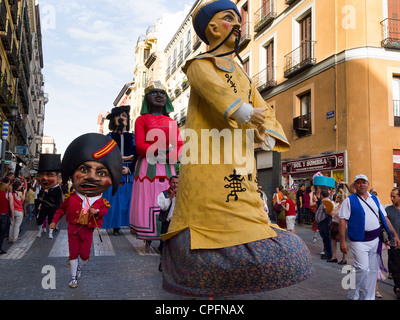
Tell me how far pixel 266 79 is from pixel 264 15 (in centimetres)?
335

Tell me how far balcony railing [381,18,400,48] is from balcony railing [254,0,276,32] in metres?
5.76

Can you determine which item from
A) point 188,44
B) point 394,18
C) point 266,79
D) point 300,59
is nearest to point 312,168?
point 300,59

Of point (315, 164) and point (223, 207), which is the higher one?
point (315, 164)

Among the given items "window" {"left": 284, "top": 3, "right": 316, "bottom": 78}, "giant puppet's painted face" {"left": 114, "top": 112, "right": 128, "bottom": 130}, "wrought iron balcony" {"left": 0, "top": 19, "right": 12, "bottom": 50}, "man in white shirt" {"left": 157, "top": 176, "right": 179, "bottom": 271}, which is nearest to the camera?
"man in white shirt" {"left": 157, "top": 176, "right": 179, "bottom": 271}

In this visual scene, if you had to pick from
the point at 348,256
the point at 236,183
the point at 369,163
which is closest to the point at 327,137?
the point at 369,163

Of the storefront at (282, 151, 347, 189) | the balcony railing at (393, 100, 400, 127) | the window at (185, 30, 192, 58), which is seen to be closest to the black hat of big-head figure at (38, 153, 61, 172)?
the storefront at (282, 151, 347, 189)

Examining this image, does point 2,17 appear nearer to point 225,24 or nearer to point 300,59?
point 300,59

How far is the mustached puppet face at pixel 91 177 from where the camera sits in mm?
4016

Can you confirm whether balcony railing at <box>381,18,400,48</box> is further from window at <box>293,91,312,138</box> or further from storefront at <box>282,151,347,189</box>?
storefront at <box>282,151,347,189</box>

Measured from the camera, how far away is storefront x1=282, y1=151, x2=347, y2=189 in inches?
539

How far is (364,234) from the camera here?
464 centimetres

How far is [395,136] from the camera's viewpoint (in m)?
13.4
